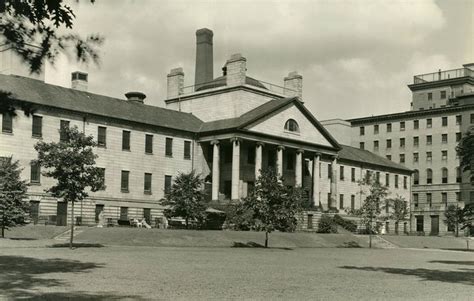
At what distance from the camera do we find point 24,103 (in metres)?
11.2

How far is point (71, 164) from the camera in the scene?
36281mm

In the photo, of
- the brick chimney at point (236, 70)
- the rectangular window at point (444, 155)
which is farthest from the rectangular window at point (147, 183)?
the rectangular window at point (444, 155)

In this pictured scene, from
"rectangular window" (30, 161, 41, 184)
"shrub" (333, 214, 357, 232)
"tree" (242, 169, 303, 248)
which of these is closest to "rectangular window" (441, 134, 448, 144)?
"shrub" (333, 214, 357, 232)

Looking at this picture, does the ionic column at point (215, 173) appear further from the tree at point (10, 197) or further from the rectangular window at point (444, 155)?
the rectangular window at point (444, 155)

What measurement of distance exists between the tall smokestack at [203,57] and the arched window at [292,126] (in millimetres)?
15137

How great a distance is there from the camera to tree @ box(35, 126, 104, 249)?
119 ft

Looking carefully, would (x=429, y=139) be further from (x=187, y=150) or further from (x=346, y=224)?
(x=187, y=150)

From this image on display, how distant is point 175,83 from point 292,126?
668 inches

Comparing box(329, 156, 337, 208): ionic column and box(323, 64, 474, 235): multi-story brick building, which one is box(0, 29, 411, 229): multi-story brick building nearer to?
box(329, 156, 337, 208): ionic column

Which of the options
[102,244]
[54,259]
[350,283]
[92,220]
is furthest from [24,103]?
[92,220]

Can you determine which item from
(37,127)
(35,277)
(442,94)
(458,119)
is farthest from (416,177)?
(35,277)

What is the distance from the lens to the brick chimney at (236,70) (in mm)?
72312

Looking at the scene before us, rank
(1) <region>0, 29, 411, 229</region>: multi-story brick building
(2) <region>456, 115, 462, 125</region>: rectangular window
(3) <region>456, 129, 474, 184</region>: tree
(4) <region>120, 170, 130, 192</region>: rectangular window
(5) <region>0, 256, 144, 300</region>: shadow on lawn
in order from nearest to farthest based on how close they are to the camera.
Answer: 1. (5) <region>0, 256, 144, 300</region>: shadow on lawn
2. (3) <region>456, 129, 474, 184</region>: tree
3. (1) <region>0, 29, 411, 229</region>: multi-story brick building
4. (4) <region>120, 170, 130, 192</region>: rectangular window
5. (2) <region>456, 115, 462, 125</region>: rectangular window

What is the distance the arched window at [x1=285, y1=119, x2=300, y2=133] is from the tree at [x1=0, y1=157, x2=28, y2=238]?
33997 millimetres
